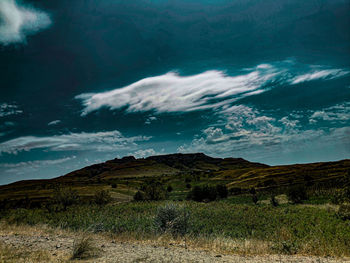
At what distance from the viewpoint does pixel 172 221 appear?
48.5ft

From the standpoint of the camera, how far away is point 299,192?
46.2m

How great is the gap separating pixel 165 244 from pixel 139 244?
120 centimetres

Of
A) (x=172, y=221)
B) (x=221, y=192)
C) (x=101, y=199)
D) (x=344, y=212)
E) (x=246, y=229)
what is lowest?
(x=221, y=192)

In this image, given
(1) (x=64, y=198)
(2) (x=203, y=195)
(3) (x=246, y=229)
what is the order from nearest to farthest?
(3) (x=246, y=229) → (1) (x=64, y=198) → (2) (x=203, y=195)

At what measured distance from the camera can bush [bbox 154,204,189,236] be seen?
48.1 feet

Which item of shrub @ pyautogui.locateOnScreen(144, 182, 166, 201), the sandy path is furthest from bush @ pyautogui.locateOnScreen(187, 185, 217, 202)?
the sandy path

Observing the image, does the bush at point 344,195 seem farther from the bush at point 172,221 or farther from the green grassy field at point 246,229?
the bush at point 172,221

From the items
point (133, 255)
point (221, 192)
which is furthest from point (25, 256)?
point (221, 192)

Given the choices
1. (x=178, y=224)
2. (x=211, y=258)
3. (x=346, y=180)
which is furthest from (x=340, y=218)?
(x=211, y=258)

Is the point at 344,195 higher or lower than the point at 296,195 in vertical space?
higher

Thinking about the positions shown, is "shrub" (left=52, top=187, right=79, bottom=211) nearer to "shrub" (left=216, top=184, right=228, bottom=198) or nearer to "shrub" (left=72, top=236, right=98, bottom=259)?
"shrub" (left=216, top=184, right=228, bottom=198)

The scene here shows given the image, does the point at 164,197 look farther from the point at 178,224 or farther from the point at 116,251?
the point at 116,251

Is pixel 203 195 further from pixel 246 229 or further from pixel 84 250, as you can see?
pixel 84 250

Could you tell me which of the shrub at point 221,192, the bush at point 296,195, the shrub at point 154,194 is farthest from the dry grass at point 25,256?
the shrub at point 221,192
